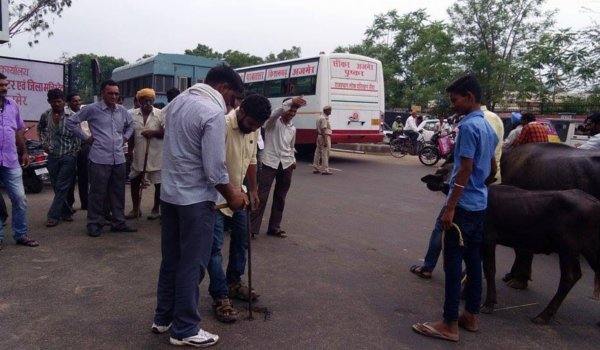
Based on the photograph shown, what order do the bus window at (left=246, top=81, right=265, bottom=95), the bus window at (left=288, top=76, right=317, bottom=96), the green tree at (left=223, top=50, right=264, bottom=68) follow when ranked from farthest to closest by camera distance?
the green tree at (left=223, top=50, right=264, bottom=68) → the bus window at (left=246, top=81, right=265, bottom=95) → the bus window at (left=288, top=76, right=317, bottom=96)

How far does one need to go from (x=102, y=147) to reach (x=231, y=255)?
266cm

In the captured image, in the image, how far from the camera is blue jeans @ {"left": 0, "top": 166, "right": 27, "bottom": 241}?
5.24m

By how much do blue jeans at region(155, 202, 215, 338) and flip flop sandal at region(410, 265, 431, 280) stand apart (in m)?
2.37

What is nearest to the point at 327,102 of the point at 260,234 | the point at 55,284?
the point at 260,234

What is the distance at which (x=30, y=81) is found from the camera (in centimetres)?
1059

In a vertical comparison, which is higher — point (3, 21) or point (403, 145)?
point (3, 21)

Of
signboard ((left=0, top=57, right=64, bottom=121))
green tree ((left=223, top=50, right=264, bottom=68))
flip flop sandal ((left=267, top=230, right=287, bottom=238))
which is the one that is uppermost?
green tree ((left=223, top=50, right=264, bottom=68))

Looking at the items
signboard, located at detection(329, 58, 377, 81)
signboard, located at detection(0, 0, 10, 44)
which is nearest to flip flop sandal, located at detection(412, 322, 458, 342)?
signboard, located at detection(0, 0, 10, 44)

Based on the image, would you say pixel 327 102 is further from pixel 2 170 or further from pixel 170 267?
pixel 170 267

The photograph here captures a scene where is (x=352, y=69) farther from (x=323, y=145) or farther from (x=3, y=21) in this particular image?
(x=3, y=21)

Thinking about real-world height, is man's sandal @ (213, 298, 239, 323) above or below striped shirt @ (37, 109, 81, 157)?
below

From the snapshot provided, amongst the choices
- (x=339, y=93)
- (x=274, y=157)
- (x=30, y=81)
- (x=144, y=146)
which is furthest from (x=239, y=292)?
(x=339, y=93)

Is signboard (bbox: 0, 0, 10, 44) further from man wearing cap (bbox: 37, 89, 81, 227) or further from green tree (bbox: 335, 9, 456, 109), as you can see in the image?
green tree (bbox: 335, 9, 456, 109)

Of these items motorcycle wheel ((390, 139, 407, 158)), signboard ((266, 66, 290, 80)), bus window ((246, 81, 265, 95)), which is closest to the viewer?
signboard ((266, 66, 290, 80))
